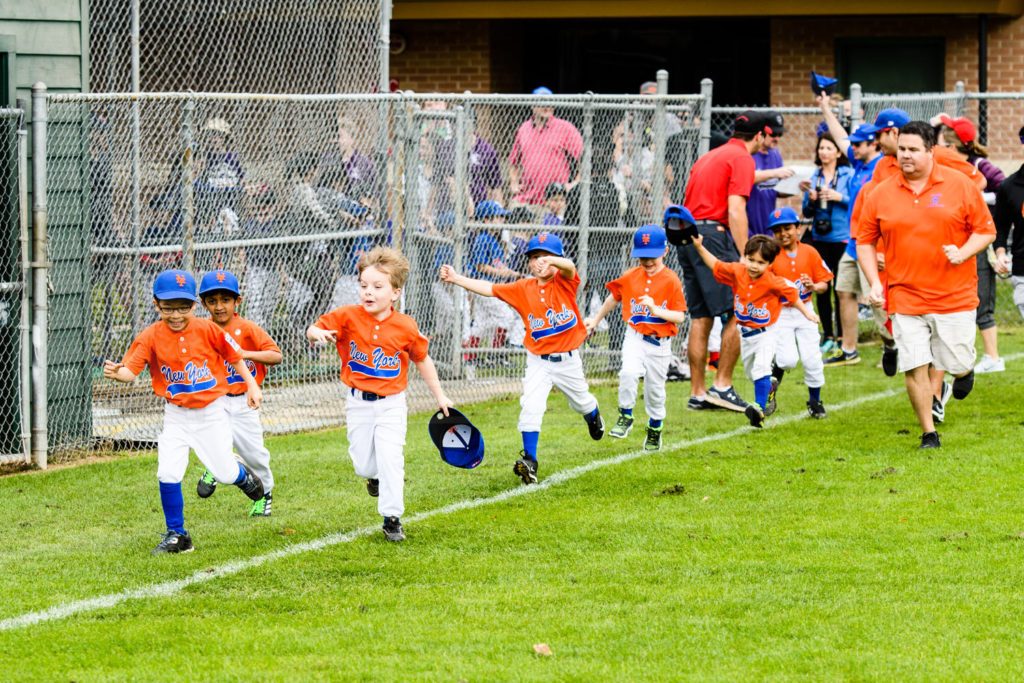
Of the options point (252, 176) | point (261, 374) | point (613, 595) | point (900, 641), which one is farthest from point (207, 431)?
point (252, 176)

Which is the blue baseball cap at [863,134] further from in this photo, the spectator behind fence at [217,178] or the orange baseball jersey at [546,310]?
the spectator behind fence at [217,178]

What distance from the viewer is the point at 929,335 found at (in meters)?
8.83

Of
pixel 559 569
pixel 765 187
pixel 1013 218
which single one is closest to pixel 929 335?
pixel 1013 218

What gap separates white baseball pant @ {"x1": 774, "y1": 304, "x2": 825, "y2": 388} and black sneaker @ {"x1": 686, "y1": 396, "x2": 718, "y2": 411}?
59 cm

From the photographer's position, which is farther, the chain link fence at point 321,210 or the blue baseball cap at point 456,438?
the chain link fence at point 321,210

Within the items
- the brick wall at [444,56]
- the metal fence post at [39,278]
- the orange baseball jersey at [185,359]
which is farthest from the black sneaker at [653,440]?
the brick wall at [444,56]

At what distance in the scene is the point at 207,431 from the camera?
6.94m

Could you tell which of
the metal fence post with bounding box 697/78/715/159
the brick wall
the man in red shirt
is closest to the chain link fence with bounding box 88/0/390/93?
the metal fence post with bounding box 697/78/715/159

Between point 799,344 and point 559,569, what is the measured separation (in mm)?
4450

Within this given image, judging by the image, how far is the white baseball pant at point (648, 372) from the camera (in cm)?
912

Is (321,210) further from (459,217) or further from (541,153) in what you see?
(541,153)

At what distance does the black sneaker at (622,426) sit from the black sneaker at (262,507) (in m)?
2.50

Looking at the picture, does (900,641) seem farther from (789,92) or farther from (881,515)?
(789,92)

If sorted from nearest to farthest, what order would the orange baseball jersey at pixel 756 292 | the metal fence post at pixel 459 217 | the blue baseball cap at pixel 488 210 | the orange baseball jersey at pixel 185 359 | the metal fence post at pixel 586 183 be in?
1. the orange baseball jersey at pixel 185 359
2. the orange baseball jersey at pixel 756 292
3. the metal fence post at pixel 459 217
4. the blue baseball cap at pixel 488 210
5. the metal fence post at pixel 586 183
